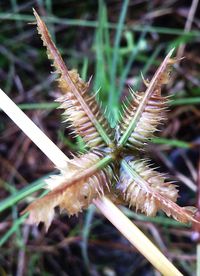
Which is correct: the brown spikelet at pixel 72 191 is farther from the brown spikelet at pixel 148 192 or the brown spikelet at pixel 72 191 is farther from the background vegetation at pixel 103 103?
the background vegetation at pixel 103 103

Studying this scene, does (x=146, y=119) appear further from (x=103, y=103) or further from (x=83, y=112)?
(x=103, y=103)

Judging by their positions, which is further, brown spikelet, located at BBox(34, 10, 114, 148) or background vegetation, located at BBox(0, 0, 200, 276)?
background vegetation, located at BBox(0, 0, 200, 276)

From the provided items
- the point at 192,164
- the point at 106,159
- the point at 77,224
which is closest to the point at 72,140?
the point at 77,224

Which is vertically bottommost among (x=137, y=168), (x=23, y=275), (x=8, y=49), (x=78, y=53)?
(x=23, y=275)

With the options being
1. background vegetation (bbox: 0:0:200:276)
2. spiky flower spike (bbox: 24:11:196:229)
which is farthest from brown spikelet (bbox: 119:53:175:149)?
background vegetation (bbox: 0:0:200:276)

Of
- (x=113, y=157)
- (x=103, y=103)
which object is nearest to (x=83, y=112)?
(x=113, y=157)

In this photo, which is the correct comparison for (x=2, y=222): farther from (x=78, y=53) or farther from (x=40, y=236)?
(x=78, y=53)

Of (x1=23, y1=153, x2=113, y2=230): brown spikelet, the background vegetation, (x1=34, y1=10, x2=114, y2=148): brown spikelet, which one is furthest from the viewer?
the background vegetation

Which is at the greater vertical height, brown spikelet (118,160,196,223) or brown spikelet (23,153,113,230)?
brown spikelet (23,153,113,230)

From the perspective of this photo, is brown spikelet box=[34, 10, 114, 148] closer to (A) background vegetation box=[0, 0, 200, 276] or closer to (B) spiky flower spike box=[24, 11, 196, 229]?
(B) spiky flower spike box=[24, 11, 196, 229]
